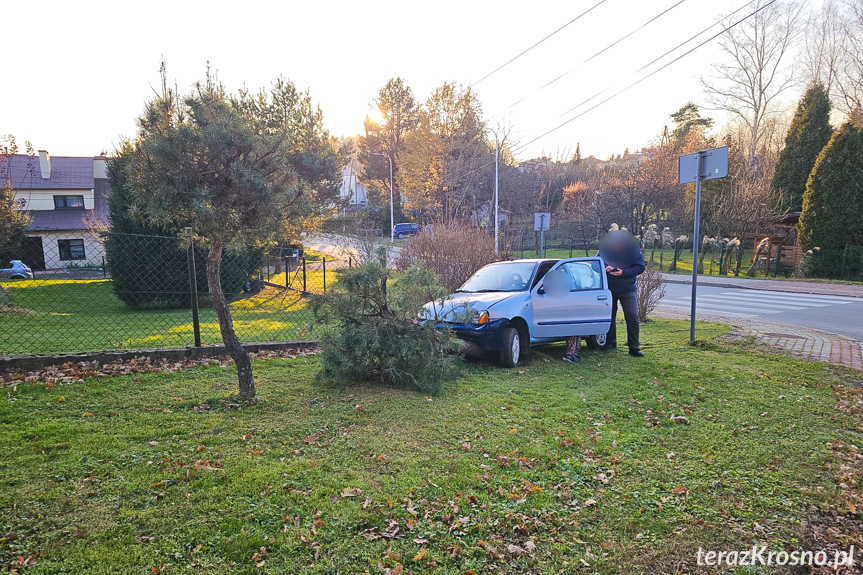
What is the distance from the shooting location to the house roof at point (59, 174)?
32719 mm

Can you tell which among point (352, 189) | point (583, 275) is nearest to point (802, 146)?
point (583, 275)

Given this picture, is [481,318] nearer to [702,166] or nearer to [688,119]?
[702,166]


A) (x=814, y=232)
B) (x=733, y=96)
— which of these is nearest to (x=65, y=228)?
(x=814, y=232)

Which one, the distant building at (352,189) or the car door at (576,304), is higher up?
the distant building at (352,189)

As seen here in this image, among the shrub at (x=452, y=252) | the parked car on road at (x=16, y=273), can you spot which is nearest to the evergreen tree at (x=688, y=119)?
the shrub at (x=452, y=252)

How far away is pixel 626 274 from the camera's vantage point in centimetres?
818

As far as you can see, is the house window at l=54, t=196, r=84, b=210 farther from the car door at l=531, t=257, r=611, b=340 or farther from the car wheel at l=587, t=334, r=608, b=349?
the car wheel at l=587, t=334, r=608, b=349

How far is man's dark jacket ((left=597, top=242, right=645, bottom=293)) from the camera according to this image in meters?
8.23

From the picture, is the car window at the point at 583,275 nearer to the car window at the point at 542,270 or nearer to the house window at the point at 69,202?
the car window at the point at 542,270

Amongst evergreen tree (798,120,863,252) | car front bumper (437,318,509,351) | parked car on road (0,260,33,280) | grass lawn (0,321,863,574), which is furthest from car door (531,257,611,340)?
parked car on road (0,260,33,280)

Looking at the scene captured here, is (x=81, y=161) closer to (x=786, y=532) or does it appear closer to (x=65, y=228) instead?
(x=65, y=228)

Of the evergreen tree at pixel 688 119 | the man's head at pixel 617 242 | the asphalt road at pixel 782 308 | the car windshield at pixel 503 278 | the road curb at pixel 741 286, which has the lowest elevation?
the asphalt road at pixel 782 308

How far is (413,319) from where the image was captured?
607 cm

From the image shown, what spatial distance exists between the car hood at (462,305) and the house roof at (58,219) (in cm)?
3356
